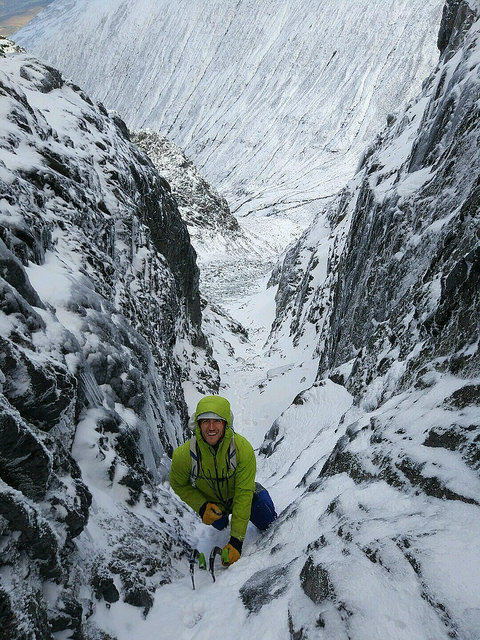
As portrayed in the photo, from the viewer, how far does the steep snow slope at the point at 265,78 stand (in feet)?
295

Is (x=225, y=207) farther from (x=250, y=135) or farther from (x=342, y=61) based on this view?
(x=342, y=61)

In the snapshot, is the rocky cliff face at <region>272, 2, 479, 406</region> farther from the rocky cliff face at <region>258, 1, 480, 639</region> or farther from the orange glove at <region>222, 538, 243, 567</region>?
the orange glove at <region>222, 538, 243, 567</region>

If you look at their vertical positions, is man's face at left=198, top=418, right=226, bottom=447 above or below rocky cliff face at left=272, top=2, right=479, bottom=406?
below

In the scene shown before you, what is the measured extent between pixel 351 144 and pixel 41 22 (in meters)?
151

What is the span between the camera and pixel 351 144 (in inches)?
3602

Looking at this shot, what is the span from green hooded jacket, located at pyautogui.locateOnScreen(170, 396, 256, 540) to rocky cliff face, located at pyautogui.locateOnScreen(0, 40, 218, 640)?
65 cm

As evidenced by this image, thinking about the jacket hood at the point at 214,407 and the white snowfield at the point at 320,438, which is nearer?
the white snowfield at the point at 320,438

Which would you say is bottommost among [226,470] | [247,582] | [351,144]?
[247,582]

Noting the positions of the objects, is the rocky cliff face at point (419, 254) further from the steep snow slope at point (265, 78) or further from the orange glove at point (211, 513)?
the steep snow slope at point (265, 78)

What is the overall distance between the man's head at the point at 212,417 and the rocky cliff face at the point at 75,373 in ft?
3.76

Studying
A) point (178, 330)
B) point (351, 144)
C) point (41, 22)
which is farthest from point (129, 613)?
point (41, 22)

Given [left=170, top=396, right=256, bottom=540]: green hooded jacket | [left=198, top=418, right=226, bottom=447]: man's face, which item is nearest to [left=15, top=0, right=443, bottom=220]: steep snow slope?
[left=170, top=396, right=256, bottom=540]: green hooded jacket

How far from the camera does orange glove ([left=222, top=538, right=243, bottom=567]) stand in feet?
12.7

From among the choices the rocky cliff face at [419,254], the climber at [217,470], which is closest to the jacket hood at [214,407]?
the climber at [217,470]
